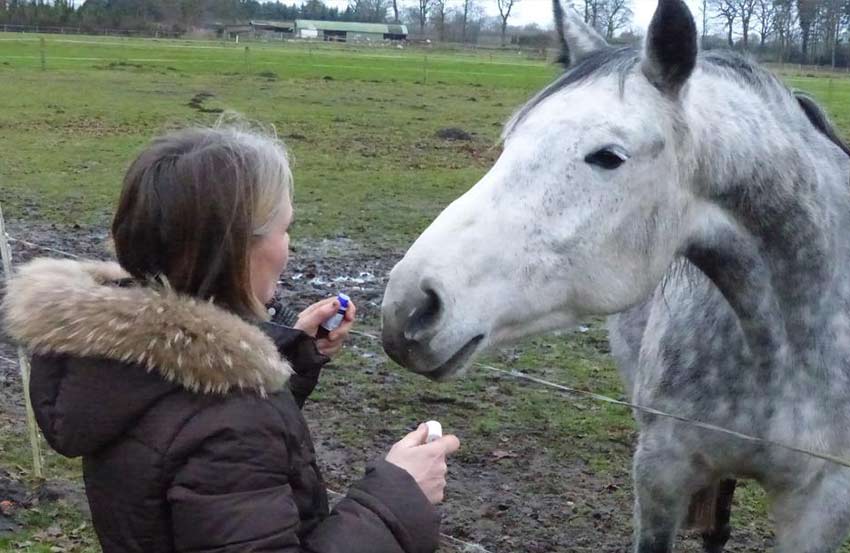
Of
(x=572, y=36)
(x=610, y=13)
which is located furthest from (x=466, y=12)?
(x=572, y=36)

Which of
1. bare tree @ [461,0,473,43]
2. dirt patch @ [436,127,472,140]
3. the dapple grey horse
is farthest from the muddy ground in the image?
bare tree @ [461,0,473,43]

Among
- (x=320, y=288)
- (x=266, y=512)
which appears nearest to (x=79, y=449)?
(x=266, y=512)

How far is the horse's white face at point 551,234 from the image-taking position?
200 cm

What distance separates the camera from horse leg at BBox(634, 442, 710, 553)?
114 inches

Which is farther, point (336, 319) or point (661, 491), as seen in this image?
point (661, 491)

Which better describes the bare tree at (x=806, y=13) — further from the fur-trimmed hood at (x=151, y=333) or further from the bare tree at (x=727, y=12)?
the fur-trimmed hood at (x=151, y=333)

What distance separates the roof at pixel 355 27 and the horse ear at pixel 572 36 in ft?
250

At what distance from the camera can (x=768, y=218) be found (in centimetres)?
248

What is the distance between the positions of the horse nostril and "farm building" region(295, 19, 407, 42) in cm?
7566

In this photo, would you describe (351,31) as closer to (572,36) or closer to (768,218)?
(572,36)

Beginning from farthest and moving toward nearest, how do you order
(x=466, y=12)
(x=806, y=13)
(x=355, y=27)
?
(x=355, y=27) → (x=466, y=12) → (x=806, y=13)

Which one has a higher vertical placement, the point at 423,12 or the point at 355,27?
the point at 423,12

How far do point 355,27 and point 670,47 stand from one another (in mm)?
79466

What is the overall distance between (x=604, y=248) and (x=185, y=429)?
1.10 m
